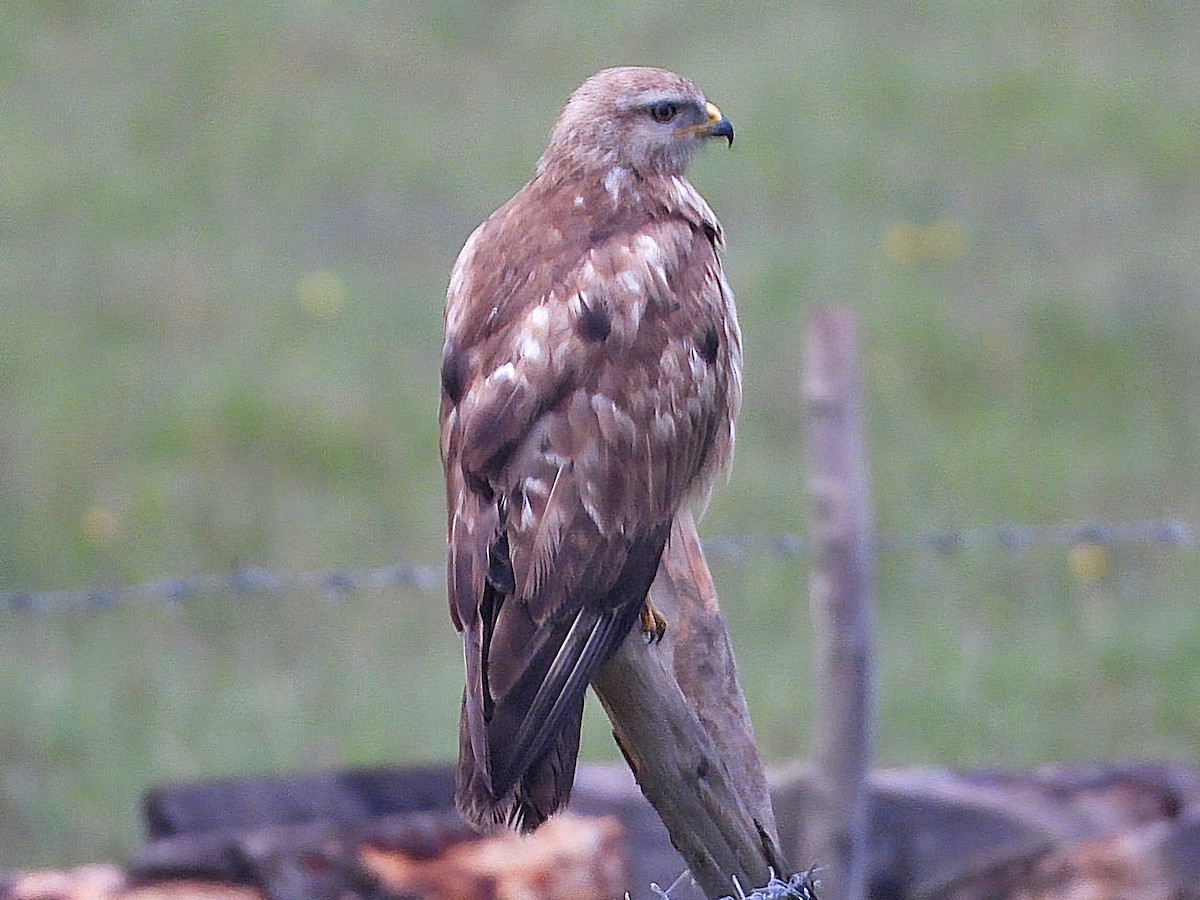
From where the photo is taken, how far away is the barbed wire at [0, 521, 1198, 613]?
5855mm

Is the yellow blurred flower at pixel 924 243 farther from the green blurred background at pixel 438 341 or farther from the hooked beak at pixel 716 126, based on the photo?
the hooked beak at pixel 716 126

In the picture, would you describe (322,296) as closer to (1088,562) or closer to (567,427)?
(1088,562)

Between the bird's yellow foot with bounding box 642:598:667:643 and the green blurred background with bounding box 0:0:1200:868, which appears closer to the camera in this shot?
the bird's yellow foot with bounding box 642:598:667:643

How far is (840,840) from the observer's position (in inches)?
205

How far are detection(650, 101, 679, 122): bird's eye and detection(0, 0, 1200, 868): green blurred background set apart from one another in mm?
3120

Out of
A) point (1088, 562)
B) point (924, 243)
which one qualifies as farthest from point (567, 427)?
point (924, 243)

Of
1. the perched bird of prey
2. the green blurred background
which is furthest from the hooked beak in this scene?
the green blurred background

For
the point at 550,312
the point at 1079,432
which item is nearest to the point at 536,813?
the point at 550,312

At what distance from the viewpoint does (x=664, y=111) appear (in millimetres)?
4445

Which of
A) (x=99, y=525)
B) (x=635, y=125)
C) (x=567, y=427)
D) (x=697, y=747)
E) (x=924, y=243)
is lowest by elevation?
(x=697, y=747)

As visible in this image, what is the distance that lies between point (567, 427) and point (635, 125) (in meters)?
1.03

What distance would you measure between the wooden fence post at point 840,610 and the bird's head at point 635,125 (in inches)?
35.4

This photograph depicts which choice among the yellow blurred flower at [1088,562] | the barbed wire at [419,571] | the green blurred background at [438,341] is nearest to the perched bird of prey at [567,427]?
the barbed wire at [419,571]

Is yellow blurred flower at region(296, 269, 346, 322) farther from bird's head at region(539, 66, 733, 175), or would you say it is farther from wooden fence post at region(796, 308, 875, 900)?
bird's head at region(539, 66, 733, 175)
